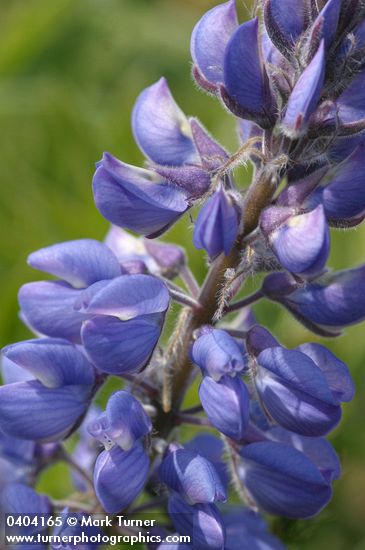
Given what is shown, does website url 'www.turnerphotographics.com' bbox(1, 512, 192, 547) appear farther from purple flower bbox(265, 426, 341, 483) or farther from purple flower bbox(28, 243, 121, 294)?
purple flower bbox(28, 243, 121, 294)

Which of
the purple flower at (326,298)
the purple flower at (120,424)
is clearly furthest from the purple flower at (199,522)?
the purple flower at (326,298)

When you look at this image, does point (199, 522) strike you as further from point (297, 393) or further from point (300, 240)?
point (300, 240)

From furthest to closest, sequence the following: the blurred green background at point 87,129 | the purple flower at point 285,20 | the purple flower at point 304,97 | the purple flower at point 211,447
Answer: the blurred green background at point 87,129 → the purple flower at point 211,447 → the purple flower at point 285,20 → the purple flower at point 304,97

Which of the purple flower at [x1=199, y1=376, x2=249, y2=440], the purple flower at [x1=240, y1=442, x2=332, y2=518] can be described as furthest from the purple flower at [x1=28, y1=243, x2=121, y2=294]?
the purple flower at [x1=240, y1=442, x2=332, y2=518]

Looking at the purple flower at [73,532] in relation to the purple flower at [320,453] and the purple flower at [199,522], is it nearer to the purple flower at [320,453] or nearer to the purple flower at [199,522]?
the purple flower at [199,522]

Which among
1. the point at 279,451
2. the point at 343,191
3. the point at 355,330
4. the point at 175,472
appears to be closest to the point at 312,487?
the point at 279,451
